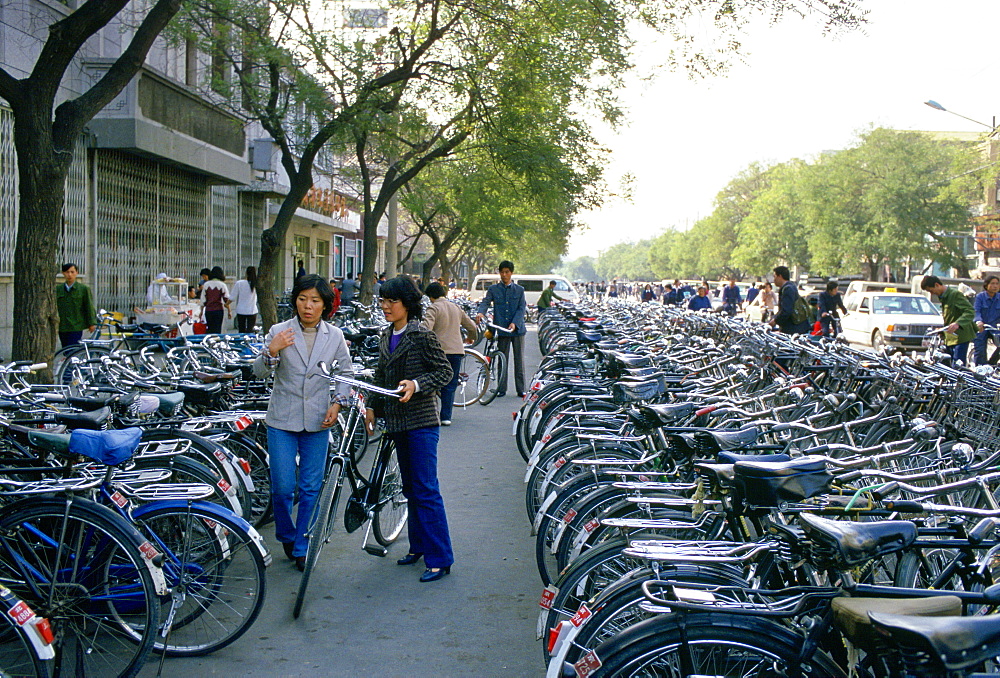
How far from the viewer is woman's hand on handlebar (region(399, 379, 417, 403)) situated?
492cm

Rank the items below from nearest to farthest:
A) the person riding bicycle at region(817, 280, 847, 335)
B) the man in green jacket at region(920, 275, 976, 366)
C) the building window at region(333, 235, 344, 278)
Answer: the man in green jacket at region(920, 275, 976, 366) < the person riding bicycle at region(817, 280, 847, 335) < the building window at region(333, 235, 344, 278)

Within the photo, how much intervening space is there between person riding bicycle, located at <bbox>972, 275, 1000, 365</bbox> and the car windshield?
9520 mm

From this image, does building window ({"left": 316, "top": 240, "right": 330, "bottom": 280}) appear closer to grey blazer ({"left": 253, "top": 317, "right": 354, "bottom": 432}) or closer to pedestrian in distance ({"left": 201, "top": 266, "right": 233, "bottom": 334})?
pedestrian in distance ({"left": 201, "top": 266, "right": 233, "bottom": 334})

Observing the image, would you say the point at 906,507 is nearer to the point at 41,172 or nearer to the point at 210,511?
the point at 210,511

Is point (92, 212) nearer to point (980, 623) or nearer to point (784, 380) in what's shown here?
point (784, 380)

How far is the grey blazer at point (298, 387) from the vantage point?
5070 millimetres

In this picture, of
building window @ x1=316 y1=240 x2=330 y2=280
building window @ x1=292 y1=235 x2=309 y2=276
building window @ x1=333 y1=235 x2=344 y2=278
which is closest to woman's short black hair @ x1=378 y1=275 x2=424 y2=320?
building window @ x1=292 y1=235 x2=309 y2=276

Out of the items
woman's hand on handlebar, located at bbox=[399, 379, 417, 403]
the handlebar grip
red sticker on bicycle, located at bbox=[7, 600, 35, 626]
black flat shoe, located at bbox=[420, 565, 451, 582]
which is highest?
woman's hand on handlebar, located at bbox=[399, 379, 417, 403]

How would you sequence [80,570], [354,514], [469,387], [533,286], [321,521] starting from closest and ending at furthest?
[80,570], [321,521], [354,514], [469,387], [533,286]

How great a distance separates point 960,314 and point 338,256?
1500 inches

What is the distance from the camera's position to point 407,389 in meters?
4.95

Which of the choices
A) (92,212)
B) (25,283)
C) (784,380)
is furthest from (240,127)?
(784,380)

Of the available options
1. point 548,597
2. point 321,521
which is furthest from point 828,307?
point 548,597

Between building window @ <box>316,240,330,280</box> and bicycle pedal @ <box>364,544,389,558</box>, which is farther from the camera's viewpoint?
building window @ <box>316,240,330,280</box>
